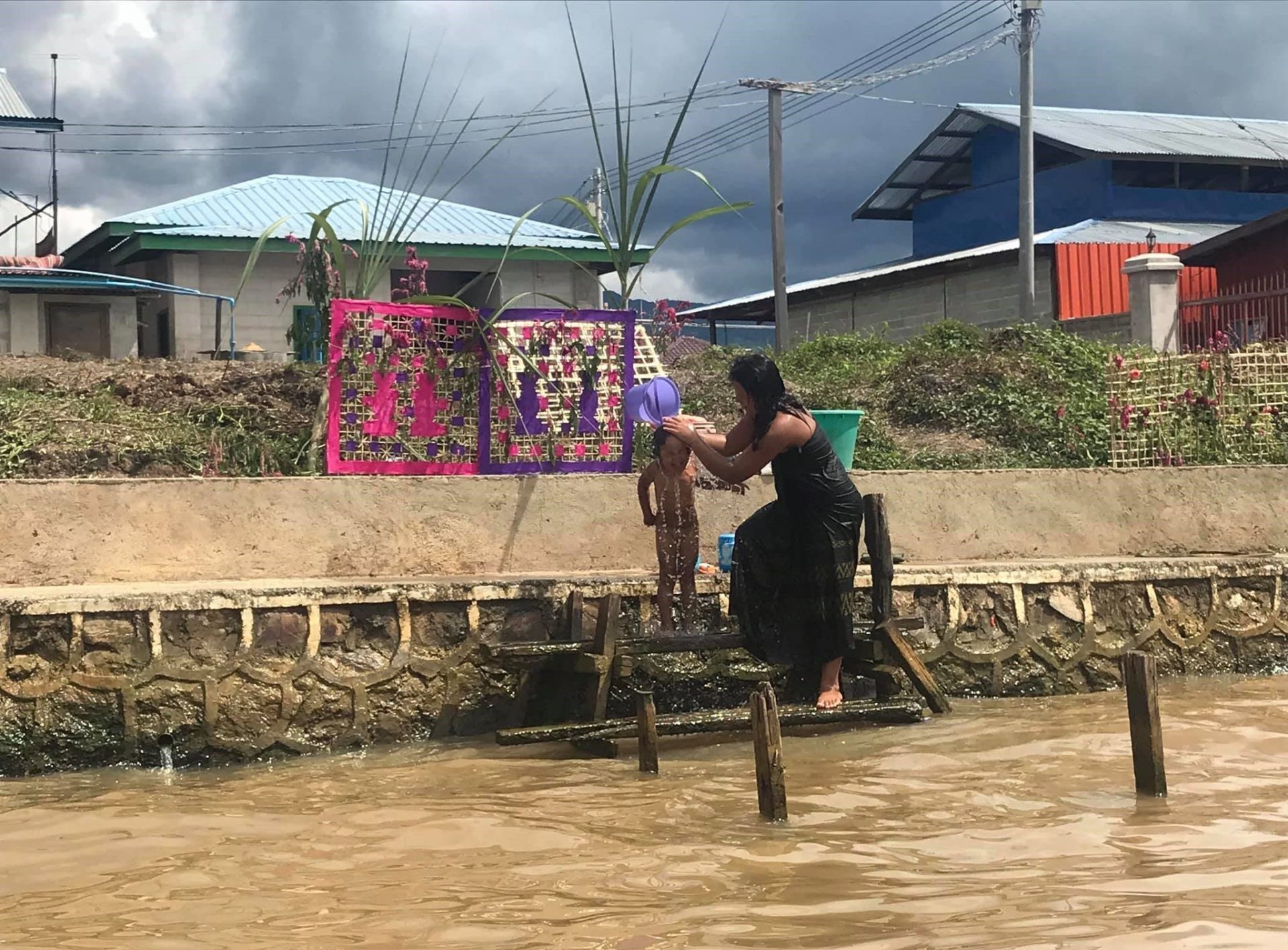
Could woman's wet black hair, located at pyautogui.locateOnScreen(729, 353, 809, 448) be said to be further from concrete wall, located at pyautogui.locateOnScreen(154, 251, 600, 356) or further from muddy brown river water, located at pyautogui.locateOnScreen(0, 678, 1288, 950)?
concrete wall, located at pyautogui.locateOnScreen(154, 251, 600, 356)

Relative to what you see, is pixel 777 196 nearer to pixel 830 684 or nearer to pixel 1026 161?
pixel 1026 161

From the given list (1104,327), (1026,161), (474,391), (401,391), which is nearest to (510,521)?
(474,391)

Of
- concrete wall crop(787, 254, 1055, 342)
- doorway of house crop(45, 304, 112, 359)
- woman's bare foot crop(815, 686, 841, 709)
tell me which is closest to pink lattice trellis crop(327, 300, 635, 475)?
woman's bare foot crop(815, 686, 841, 709)

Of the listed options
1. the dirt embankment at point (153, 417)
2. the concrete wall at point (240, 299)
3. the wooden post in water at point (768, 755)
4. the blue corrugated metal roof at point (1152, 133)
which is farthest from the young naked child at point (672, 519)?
the blue corrugated metal roof at point (1152, 133)

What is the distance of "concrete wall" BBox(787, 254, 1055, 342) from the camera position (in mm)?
22828

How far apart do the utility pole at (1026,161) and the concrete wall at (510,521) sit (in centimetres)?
993

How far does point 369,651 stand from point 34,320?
41.2ft

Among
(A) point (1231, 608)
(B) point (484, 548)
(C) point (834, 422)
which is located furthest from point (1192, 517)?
(B) point (484, 548)

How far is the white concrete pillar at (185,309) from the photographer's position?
1881 cm

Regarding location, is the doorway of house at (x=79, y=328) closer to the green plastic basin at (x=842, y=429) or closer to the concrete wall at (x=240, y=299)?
the concrete wall at (x=240, y=299)

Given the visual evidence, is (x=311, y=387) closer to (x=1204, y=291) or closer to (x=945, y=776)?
(x=945, y=776)

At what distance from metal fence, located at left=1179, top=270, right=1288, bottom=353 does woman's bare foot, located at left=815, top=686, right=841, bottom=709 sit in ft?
33.6

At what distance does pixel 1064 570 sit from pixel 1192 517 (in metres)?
1.67

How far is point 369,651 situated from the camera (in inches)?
314
